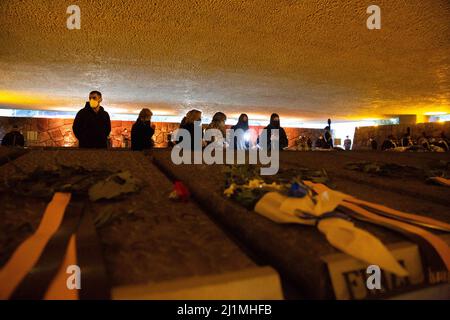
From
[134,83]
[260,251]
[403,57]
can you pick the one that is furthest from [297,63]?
[260,251]

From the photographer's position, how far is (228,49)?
4.07 metres

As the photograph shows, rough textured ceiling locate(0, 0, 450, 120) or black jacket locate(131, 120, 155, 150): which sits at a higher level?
rough textured ceiling locate(0, 0, 450, 120)

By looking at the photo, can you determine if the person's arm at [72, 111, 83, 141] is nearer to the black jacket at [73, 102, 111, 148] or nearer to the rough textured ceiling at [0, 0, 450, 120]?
the black jacket at [73, 102, 111, 148]

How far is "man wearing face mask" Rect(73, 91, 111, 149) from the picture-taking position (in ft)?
8.55

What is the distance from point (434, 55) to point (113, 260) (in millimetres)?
5201

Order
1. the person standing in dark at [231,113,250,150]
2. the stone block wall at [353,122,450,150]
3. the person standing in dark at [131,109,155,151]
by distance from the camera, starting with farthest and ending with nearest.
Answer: the stone block wall at [353,122,450,150]
the person standing in dark at [231,113,250,150]
the person standing in dark at [131,109,155,151]

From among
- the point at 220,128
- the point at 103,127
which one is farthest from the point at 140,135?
the point at 220,128

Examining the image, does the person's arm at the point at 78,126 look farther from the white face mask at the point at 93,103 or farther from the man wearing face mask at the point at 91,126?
the white face mask at the point at 93,103

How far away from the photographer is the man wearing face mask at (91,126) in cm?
261

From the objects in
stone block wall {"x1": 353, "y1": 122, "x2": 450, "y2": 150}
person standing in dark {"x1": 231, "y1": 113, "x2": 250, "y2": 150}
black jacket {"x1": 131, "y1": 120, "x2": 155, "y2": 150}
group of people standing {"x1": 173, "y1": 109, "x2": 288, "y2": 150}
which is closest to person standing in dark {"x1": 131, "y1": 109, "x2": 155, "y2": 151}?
black jacket {"x1": 131, "y1": 120, "x2": 155, "y2": 150}

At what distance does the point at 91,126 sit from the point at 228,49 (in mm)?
2326

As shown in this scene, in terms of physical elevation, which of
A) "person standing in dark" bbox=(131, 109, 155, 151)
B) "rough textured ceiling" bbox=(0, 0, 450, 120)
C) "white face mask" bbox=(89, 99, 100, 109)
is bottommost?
"person standing in dark" bbox=(131, 109, 155, 151)

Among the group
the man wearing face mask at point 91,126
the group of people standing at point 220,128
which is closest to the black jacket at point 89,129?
the man wearing face mask at point 91,126
